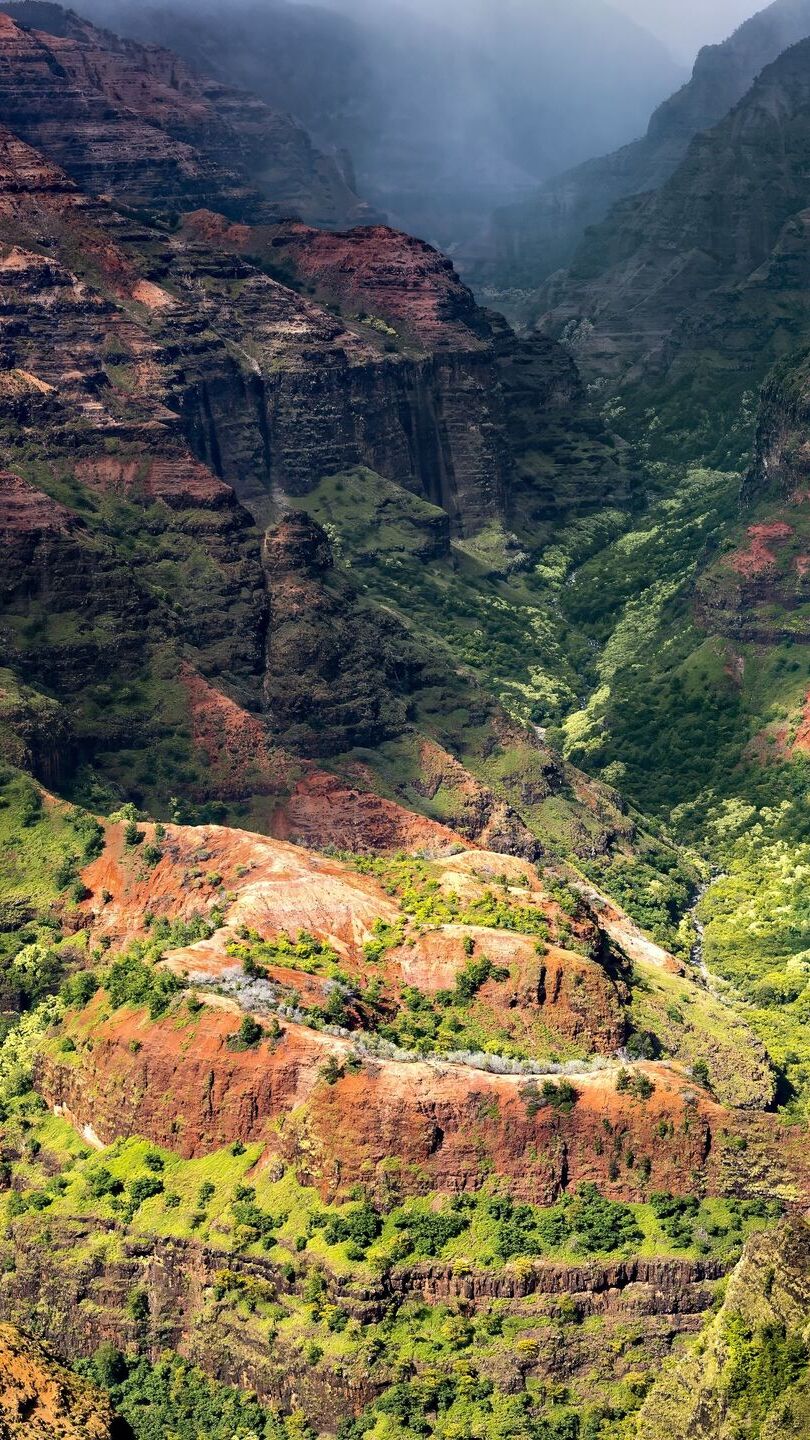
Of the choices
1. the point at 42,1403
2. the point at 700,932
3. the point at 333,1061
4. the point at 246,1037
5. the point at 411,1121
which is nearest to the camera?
the point at 42,1403

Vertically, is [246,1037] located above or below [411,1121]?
above

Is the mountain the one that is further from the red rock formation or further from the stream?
the stream

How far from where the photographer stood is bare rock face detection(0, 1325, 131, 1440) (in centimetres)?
6309

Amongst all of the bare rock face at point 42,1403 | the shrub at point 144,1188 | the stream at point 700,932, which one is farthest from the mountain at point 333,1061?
the stream at point 700,932

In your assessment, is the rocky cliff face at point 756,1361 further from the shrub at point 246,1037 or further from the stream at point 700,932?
the stream at point 700,932

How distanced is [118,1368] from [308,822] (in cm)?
5299

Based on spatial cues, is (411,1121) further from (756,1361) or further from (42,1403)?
(42,1403)

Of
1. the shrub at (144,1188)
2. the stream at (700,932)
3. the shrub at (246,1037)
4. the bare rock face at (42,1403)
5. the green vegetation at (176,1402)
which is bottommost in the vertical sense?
the green vegetation at (176,1402)

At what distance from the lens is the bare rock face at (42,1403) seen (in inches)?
2484

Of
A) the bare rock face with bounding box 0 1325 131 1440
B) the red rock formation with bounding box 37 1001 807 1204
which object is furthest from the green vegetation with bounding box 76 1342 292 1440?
the bare rock face with bounding box 0 1325 131 1440

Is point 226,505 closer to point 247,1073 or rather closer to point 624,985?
point 624,985

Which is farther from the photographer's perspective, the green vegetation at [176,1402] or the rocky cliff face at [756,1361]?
the green vegetation at [176,1402]

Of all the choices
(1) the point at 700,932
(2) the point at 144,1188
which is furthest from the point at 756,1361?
(1) the point at 700,932

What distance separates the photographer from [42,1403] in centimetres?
6391
